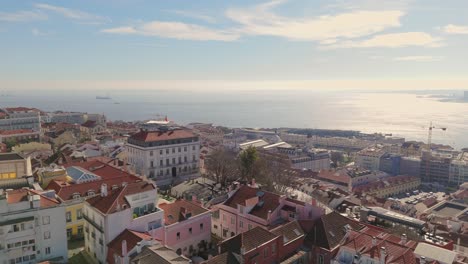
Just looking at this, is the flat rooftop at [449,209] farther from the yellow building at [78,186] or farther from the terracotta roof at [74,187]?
the terracotta roof at [74,187]

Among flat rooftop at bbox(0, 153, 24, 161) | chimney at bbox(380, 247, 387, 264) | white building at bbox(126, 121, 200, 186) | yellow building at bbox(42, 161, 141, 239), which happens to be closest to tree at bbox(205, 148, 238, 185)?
white building at bbox(126, 121, 200, 186)

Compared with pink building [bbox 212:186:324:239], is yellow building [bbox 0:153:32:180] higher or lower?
higher

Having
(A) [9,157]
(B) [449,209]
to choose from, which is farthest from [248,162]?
(B) [449,209]

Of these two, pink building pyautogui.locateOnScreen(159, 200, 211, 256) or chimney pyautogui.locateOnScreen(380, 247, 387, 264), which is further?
pink building pyautogui.locateOnScreen(159, 200, 211, 256)

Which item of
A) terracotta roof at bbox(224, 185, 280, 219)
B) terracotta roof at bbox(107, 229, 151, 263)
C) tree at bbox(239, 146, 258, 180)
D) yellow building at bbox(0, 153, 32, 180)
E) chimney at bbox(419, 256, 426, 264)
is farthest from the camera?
tree at bbox(239, 146, 258, 180)

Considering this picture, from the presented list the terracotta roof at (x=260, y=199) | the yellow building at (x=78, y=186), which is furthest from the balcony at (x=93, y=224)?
the terracotta roof at (x=260, y=199)

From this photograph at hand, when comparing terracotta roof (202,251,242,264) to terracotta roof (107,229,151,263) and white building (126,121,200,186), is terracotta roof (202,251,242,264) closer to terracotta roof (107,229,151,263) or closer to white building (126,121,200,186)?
terracotta roof (107,229,151,263)

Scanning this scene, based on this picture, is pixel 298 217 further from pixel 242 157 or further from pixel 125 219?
pixel 242 157

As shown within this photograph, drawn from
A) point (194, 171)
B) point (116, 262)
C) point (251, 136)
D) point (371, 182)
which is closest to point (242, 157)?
point (194, 171)
